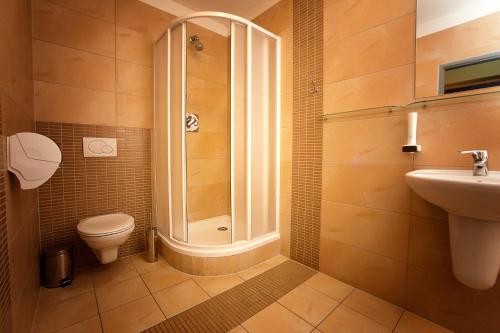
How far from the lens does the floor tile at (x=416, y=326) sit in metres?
1.20

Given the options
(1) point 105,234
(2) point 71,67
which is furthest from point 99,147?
(1) point 105,234

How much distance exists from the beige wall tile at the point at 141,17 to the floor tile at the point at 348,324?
8.28 feet

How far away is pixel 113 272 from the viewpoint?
1.73 m

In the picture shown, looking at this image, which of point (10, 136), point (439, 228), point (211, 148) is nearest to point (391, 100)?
Result: point (439, 228)

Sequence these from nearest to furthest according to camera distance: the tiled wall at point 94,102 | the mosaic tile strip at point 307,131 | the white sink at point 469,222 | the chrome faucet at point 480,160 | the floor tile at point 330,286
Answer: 1. the white sink at point 469,222
2. the chrome faucet at point 480,160
3. the floor tile at point 330,286
4. the tiled wall at point 94,102
5. the mosaic tile strip at point 307,131

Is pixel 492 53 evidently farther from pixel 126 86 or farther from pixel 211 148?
pixel 126 86

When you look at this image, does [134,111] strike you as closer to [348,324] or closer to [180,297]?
[180,297]

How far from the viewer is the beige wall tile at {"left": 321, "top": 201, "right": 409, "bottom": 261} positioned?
1.36m

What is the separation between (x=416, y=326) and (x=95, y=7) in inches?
128

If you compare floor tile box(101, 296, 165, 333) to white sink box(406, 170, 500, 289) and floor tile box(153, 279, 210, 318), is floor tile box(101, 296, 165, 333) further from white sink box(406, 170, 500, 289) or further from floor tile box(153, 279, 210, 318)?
white sink box(406, 170, 500, 289)

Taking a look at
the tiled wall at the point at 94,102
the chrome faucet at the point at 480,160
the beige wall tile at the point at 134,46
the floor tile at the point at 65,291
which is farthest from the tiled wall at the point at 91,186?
the chrome faucet at the point at 480,160

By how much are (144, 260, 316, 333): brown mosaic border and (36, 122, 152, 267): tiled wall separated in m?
1.08

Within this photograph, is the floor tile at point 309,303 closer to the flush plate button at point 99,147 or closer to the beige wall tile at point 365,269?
the beige wall tile at point 365,269

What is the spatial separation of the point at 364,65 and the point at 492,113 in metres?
0.74
